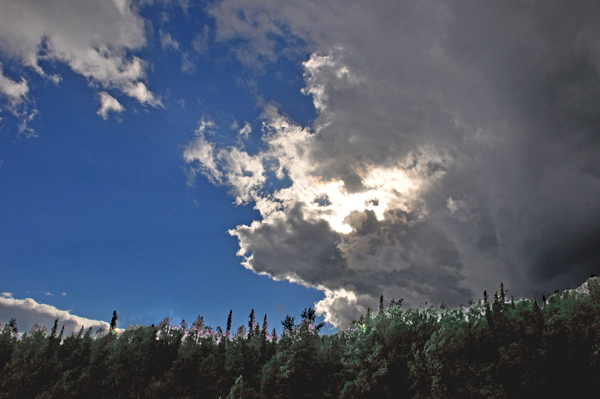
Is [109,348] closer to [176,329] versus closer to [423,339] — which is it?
[176,329]

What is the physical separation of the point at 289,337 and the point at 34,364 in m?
33.5

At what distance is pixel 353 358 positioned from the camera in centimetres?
3081

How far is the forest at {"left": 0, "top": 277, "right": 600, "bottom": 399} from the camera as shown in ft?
80.8

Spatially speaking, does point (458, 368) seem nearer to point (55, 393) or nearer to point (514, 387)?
point (514, 387)

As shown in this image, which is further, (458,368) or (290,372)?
(290,372)

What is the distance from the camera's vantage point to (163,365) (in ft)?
136

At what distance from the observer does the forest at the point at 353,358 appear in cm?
2464

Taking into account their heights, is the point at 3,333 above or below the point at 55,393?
above

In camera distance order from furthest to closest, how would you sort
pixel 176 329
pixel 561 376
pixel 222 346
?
pixel 176 329
pixel 222 346
pixel 561 376

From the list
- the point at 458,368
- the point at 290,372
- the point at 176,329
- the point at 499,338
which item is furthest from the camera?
the point at 176,329

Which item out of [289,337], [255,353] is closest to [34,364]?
[255,353]

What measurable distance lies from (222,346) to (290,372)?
1272 cm

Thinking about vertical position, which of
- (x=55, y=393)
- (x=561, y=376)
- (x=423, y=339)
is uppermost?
(x=423, y=339)

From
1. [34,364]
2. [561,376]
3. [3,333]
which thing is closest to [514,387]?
[561,376]
